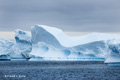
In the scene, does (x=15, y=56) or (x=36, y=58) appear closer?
(x=36, y=58)

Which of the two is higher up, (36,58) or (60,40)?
(60,40)

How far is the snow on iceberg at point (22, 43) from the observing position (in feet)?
194

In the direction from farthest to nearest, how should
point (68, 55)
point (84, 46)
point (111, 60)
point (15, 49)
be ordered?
point (15, 49)
point (68, 55)
point (84, 46)
point (111, 60)

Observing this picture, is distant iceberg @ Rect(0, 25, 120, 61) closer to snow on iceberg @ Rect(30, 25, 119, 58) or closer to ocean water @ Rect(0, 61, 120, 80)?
snow on iceberg @ Rect(30, 25, 119, 58)

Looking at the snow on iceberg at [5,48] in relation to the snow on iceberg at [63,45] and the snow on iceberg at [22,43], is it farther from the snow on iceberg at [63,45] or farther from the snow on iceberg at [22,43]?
the snow on iceberg at [63,45]

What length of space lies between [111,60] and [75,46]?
18454 millimetres

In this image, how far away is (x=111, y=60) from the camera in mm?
33906

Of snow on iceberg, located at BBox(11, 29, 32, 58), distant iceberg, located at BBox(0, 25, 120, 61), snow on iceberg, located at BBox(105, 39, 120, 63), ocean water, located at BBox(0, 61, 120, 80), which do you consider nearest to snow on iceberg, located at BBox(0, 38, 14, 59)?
snow on iceberg, located at BBox(11, 29, 32, 58)

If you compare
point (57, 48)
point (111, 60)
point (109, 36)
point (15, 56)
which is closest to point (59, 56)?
point (57, 48)

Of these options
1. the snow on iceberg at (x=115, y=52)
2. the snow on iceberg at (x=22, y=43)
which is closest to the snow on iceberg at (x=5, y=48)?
the snow on iceberg at (x=22, y=43)

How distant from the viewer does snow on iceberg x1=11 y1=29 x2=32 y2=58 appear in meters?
59.0

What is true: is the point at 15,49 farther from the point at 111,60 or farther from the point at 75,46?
the point at 111,60

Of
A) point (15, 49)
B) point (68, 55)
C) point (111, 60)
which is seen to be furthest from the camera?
point (15, 49)

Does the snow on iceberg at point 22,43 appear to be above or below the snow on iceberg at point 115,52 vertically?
above
